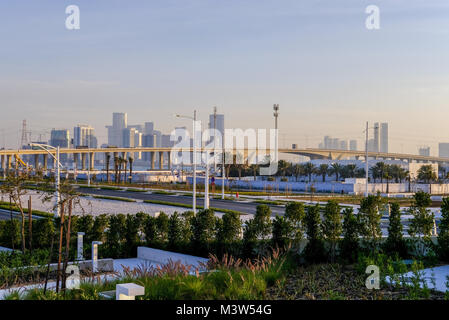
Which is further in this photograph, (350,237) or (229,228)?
(229,228)

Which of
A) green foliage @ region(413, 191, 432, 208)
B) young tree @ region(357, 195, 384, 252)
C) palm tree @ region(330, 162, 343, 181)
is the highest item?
green foliage @ region(413, 191, 432, 208)

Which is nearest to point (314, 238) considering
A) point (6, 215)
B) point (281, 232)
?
point (281, 232)

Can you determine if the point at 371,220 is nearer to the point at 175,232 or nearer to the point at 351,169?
the point at 175,232

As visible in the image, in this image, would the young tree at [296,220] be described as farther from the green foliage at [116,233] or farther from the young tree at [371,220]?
the green foliage at [116,233]

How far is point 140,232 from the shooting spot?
16375 millimetres

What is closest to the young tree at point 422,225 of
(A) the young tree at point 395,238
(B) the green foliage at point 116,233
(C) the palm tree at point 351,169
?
(A) the young tree at point 395,238

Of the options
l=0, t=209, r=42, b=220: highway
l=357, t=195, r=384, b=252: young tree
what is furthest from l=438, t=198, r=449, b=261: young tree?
l=0, t=209, r=42, b=220: highway

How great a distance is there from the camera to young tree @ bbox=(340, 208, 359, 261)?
1224 centimetres

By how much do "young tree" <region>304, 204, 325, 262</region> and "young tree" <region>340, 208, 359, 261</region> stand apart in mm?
536

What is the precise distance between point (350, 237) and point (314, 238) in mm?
887

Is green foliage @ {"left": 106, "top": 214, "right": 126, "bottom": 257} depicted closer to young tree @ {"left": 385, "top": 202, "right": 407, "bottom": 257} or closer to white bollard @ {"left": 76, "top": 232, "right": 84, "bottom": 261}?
white bollard @ {"left": 76, "top": 232, "right": 84, "bottom": 261}

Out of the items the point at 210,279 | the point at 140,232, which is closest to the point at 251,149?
the point at 140,232

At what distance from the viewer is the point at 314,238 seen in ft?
41.5

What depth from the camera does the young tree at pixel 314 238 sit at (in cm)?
1234
